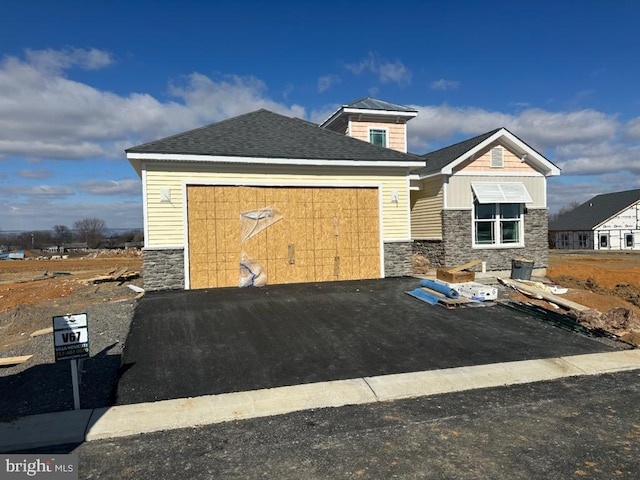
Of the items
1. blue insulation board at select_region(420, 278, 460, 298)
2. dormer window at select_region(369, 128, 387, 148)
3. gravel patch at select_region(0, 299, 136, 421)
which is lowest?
gravel patch at select_region(0, 299, 136, 421)

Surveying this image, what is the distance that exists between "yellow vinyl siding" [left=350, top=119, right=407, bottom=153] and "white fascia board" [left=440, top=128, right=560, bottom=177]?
13.1ft

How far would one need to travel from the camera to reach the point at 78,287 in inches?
692

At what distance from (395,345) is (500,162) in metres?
12.7

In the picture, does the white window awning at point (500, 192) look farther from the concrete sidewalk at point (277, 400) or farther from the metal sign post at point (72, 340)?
the metal sign post at point (72, 340)

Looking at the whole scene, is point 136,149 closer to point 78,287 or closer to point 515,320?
point 78,287

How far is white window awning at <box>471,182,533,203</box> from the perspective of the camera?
17.3 metres

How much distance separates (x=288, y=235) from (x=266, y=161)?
2351mm

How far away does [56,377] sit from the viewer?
6.70 metres

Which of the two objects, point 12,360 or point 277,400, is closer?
point 277,400

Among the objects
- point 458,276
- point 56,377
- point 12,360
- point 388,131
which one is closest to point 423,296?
point 458,276

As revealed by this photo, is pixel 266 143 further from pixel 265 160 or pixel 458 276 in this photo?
pixel 458 276

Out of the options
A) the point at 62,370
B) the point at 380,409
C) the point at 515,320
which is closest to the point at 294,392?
the point at 380,409

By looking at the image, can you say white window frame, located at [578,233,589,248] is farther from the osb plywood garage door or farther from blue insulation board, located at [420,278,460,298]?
blue insulation board, located at [420,278,460,298]

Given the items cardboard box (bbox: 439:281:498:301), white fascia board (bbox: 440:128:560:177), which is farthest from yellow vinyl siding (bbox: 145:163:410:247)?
cardboard box (bbox: 439:281:498:301)
